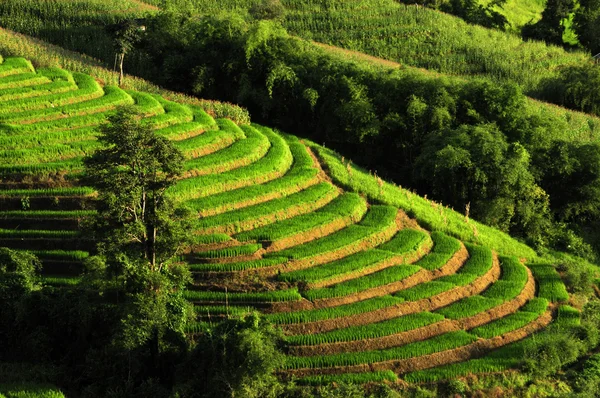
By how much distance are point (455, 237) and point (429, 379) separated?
12.6 metres

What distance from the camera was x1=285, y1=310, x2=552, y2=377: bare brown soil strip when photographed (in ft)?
94.9

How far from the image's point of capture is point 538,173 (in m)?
47.9

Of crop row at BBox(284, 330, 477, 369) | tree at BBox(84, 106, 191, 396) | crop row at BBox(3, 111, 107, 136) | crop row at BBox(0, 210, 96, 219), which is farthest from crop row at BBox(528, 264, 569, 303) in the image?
crop row at BBox(3, 111, 107, 136)

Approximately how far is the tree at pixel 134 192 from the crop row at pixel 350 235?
657 centimetres

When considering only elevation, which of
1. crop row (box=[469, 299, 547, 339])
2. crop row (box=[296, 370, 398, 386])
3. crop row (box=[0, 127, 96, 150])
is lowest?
crop row (box=[296, 370, 398, 386])

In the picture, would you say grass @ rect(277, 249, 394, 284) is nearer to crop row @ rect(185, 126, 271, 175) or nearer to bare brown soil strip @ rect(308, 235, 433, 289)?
bare brown soil strip @ rect(308, 235, 433, 289)

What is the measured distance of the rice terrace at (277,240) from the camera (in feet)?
94.0

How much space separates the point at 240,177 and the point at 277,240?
5838mm

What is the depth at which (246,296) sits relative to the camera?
31797mm

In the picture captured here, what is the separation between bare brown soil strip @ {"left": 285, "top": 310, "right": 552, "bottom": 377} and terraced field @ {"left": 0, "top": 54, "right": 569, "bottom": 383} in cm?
5

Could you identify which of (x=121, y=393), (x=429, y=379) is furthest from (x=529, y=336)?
(x=121, y=393)

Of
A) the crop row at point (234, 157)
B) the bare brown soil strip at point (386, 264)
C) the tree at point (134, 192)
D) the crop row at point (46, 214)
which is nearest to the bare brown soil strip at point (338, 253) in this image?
the bare brown soil strip at point (386, 264)

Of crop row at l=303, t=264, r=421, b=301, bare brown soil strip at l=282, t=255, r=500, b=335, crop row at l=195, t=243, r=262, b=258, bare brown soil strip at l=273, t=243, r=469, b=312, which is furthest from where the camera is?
Answer: crop row at l=195, t=243, r=262, b=258

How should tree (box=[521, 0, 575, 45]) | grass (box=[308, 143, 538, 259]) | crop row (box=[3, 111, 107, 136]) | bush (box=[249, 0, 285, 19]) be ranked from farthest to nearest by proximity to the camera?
tree (box=[521, 0, 575, 45])
bush (box=[249, 0, 285, 19])
grass (box=[308, 143, 538, 259])
crop row (box=[3, 111, 107, 136])
